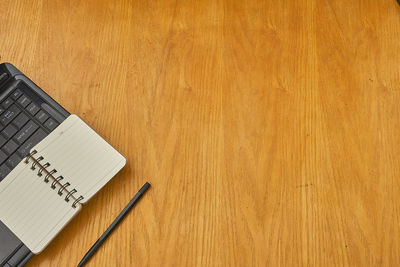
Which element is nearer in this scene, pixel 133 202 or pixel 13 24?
pixel 133 202

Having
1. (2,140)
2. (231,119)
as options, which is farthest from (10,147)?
(231,119)

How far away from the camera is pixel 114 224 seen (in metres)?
0.56

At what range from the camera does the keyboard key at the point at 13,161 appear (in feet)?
1.88

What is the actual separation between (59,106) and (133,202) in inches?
7.2

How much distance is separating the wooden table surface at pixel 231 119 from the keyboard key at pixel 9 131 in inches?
3.3

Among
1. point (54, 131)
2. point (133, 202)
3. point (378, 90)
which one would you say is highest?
point (54, 131)

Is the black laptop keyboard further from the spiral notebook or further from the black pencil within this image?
the black pencil

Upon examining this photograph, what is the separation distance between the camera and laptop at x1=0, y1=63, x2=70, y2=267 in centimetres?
58

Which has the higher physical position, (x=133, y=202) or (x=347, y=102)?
(x=133, y=202)

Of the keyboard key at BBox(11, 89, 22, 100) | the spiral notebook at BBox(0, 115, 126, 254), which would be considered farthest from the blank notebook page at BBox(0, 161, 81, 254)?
the keyboard key at BBox(11, 89, 22, 100)

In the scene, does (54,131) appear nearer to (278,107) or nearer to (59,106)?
(59,106)

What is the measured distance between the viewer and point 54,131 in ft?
1.90

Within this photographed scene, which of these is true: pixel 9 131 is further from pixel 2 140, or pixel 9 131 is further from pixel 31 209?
pixel 31 209

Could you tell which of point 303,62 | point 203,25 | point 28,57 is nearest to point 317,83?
point 303,62
